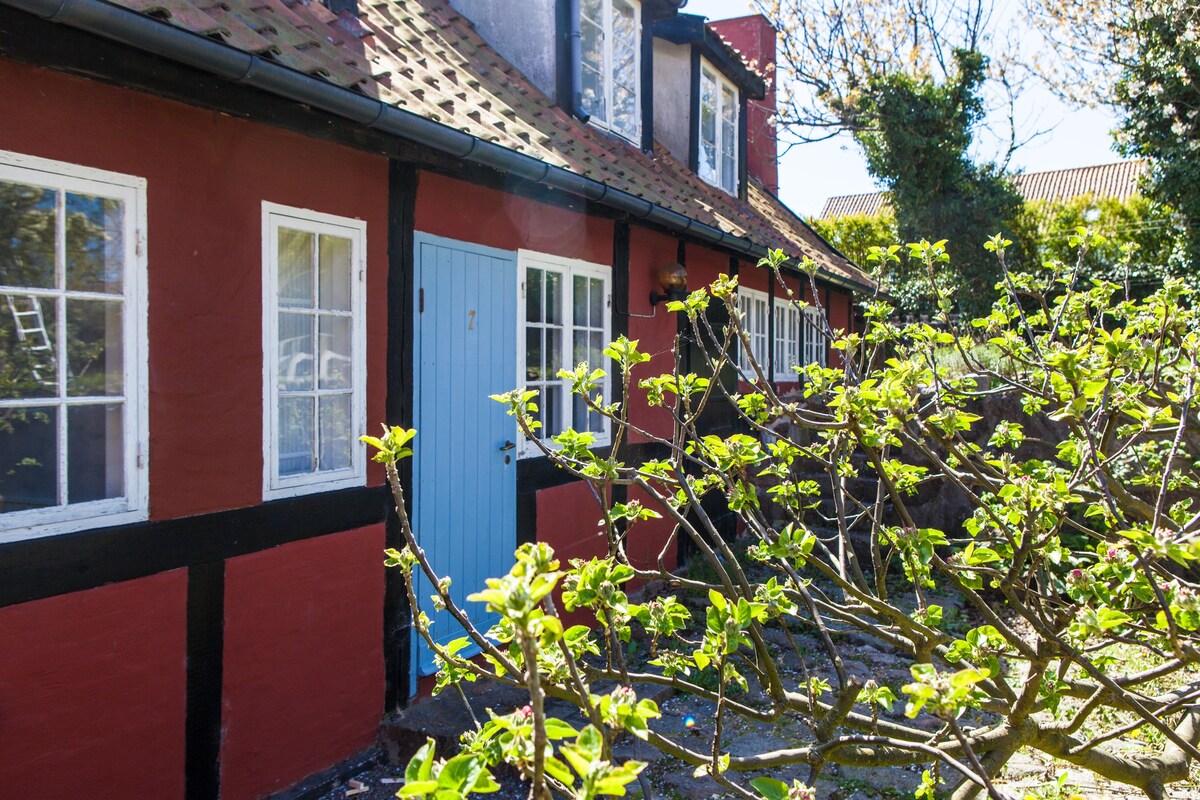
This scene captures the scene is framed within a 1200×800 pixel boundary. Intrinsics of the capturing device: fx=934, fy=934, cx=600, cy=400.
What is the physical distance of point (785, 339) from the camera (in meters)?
12.7

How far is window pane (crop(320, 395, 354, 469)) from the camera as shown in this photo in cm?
436

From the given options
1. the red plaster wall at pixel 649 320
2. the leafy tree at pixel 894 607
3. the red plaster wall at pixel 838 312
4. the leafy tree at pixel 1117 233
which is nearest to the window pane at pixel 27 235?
the leafy tree at pixel 894 607

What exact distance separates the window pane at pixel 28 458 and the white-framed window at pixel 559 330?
286 cm

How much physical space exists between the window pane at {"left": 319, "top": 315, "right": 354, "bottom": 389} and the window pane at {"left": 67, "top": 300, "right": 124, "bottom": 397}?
1.05 m

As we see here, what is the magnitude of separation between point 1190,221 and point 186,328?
1423 centimetres

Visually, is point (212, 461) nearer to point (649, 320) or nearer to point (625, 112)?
point (649, 320)

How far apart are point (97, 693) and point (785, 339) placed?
10553mm

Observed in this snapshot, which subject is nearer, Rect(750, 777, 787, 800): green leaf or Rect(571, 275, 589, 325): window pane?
Rect(750, 777, 787, 800): green leaf

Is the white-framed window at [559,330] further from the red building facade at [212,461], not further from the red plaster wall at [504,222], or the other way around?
the red building facade at [212,461]

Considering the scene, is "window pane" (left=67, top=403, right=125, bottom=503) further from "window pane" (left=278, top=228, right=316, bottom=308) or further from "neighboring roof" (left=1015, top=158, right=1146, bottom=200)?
"neighboring roof" (left=1015, top=158, right=1146, bottom=200)

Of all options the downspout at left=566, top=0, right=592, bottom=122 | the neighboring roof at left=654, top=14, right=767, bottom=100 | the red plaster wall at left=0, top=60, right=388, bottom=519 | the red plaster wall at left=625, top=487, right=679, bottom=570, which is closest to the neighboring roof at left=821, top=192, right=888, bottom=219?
the neighboring roof at left=654, top=14, right=767, bottom=100

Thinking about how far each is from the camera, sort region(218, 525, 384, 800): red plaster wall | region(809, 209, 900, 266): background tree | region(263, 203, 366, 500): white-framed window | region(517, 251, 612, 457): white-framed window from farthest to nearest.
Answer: region(809, 209, 900, 266): background tree, region(517, 251, 612, 457): white-framed window, region(263, 203, 366, 500): white-framed window, region(218, 525, 384, 800): red plaster wall

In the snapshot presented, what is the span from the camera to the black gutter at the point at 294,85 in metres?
2.89

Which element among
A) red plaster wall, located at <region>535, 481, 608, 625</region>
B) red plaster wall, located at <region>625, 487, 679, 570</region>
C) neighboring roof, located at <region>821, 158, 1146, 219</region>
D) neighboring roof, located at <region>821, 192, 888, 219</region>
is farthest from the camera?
neighboring roof, located at <region>821, 192, 888, 219</region>
